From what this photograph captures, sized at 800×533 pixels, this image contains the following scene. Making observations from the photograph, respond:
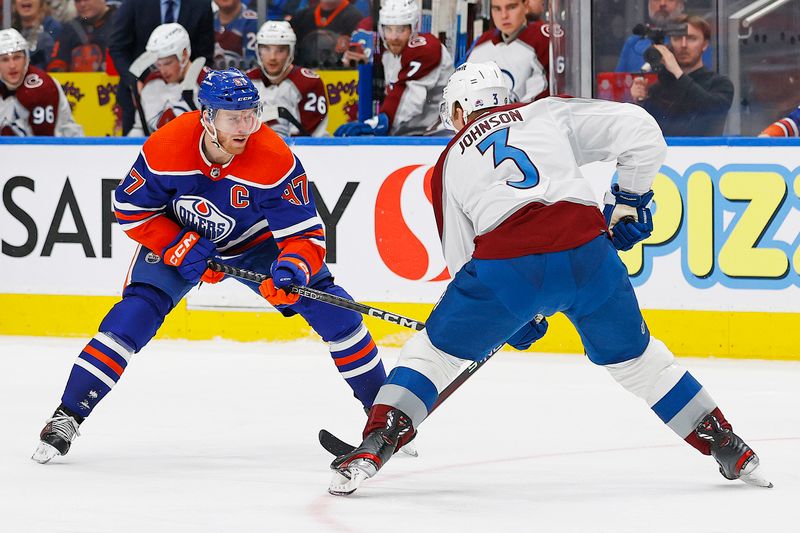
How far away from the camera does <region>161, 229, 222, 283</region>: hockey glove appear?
11.9 feet

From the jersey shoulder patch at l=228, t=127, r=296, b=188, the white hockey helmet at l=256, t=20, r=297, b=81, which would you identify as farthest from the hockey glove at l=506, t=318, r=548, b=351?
the white hockey helmet at l=256, t=20, r=297, b=81

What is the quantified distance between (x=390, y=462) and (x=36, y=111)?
12.5 feet

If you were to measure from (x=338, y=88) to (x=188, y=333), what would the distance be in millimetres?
1514

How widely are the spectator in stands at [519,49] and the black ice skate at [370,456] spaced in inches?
118

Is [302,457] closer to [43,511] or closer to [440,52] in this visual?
[43,511]

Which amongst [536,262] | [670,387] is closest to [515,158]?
[536,262]

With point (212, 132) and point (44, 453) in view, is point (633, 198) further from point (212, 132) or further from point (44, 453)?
point (44, 453)

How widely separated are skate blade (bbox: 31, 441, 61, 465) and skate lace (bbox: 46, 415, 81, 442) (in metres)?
0.04

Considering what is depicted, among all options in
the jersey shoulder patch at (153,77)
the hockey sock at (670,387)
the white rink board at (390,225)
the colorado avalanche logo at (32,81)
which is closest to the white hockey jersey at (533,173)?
the hockey sock at (670,387)

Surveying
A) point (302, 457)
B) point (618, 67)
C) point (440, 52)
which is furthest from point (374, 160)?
point (302, 457)

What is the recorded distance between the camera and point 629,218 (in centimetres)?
327

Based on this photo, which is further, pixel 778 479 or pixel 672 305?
pixel 672 305

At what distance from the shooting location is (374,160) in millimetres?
5906

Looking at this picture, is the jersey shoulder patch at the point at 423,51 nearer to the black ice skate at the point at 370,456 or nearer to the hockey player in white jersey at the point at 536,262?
the hockey player in white jersey at the point at 536,262
